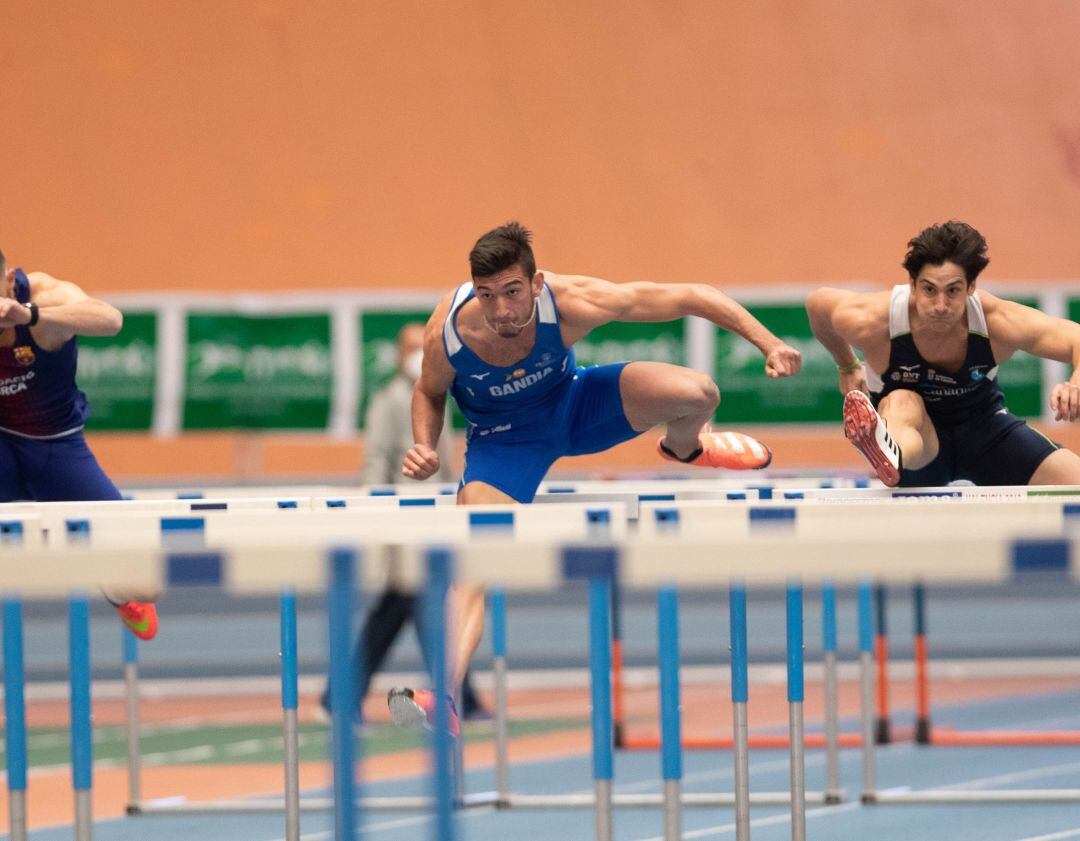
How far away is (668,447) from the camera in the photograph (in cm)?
585

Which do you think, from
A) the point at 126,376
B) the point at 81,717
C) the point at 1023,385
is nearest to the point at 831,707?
the point at 81,717

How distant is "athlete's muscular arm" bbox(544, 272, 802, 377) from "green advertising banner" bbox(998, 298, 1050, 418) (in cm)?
585

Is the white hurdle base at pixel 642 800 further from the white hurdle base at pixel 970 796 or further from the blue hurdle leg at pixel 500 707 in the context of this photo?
the white hurdle base at pixel 970 796

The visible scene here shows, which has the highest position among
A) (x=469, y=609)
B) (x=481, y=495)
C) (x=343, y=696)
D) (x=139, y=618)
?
(x=481, y=495)

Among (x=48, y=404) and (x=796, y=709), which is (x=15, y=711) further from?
(x=796, y=709)

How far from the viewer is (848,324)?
5578 millimetres

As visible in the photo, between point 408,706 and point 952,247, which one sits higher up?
point 952,247

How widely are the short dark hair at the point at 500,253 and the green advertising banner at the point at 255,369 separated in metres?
6.16

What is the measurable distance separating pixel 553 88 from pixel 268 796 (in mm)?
7635

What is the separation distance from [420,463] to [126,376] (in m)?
6.63

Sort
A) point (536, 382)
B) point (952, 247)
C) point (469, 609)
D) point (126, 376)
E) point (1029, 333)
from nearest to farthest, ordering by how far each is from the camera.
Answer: point (469, 609)
point (952, 247)
point (1029, 333)
point (536, 382)
point (126, 376)

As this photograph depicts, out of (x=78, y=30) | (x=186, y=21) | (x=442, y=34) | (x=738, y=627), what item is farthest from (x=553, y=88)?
(x=738, y=627)

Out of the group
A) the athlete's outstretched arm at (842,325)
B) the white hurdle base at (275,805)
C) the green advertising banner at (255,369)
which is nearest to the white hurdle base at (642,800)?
the white hurdle base at (275,805)

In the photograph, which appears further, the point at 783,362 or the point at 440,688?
the point at 783,362
